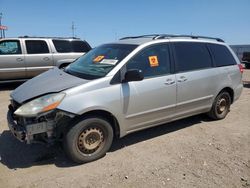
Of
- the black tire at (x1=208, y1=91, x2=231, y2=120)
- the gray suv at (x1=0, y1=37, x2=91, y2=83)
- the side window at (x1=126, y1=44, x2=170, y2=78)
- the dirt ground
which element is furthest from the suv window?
the black tire at (x1=208, y1=91, x2=231, y2=120)

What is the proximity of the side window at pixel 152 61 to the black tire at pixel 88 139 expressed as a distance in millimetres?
1036

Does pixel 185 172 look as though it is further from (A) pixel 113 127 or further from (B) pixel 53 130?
(B) pixel 53 130

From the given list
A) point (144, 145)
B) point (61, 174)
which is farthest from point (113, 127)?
point (61, 174)

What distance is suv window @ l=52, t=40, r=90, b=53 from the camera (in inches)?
397

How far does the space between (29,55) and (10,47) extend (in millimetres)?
674

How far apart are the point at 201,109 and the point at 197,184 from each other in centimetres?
223

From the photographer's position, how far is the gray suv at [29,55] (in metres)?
9.15

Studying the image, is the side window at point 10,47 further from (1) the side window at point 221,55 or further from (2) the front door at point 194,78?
(1) the side window at point 221,55

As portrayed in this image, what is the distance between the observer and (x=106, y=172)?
144 inches

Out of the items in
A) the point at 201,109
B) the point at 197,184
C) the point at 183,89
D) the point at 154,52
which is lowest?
the point at 197,184

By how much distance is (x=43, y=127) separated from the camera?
3561 mm

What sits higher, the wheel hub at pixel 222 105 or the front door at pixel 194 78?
the front door at pixel 194 78

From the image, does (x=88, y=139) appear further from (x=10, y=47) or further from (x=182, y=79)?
(x=10, y=47)

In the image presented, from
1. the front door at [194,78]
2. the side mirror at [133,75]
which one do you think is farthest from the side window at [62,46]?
the side mirror at [133,75]
